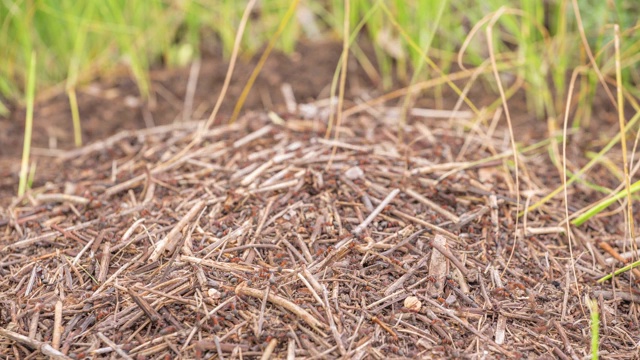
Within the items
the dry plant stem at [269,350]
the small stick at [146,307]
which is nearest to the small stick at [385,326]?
the dry plant stem at [269,350]

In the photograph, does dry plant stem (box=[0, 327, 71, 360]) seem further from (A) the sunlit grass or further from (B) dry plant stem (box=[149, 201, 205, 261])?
(A) the sunlit grass

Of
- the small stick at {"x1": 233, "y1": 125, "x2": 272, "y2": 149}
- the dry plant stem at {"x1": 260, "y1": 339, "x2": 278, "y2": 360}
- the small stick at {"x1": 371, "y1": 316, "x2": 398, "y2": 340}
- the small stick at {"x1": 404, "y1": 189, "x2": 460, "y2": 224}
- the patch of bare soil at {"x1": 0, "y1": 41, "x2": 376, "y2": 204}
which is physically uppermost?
the small stick at {"x1": 233, "y1": 125, "x2": 272, "y2": 149}

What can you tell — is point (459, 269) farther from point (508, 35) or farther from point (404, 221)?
point (508, 35)

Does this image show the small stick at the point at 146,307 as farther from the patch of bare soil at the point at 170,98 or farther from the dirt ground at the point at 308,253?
the patch of bare soil at the point at 170,98

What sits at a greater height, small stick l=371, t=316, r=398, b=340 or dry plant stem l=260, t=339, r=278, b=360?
dry plant stem l=260, t=339, r=278, b=360

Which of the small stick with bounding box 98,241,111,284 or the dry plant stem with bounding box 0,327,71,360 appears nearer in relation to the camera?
the dry plant stem with bounding box 0,327,71,360

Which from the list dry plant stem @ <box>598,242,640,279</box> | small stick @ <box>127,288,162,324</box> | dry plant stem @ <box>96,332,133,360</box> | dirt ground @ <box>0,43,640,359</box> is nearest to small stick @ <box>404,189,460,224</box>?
dirt ground @ <box>0,43,640,359</box>

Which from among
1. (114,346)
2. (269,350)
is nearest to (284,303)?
(269,350)

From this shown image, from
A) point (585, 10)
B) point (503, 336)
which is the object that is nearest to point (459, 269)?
point (503, 336)
